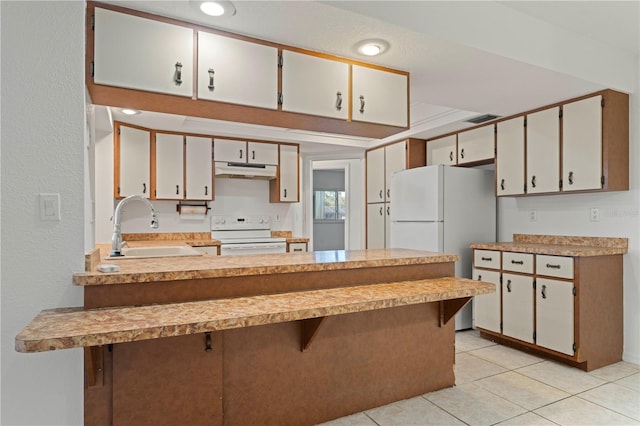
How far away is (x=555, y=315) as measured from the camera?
116 inches

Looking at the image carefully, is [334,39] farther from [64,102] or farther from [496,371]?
[496,371]

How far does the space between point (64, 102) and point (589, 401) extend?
3.28m

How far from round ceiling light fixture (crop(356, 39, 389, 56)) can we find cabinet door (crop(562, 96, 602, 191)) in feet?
Answer: 6.05

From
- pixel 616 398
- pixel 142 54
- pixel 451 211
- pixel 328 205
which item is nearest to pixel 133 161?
pixel 142 54

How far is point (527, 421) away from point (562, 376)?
886 mm

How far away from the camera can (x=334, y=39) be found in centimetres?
221

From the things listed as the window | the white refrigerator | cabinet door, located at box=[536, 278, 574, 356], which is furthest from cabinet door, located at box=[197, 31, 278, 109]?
the window

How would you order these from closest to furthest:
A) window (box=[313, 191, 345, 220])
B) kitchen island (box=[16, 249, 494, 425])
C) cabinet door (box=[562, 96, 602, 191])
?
1. kitchen island (box=[16, 249, 494, 425])
2. cabinet door (box=[562, 96, 602, 191])
3. window (box=[313, 191, 345, 220])

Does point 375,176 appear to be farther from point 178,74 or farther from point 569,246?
point 178,74

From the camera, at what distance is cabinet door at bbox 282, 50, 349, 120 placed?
229 centimetres

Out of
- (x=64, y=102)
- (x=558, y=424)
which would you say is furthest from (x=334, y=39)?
(x=558, y=424)

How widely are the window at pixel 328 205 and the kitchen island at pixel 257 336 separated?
6.13m

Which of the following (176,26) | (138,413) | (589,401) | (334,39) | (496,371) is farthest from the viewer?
(496,371)

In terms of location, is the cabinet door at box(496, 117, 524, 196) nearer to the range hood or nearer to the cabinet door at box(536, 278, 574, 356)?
the cabinet door at box(536, 278, 574, 356)
